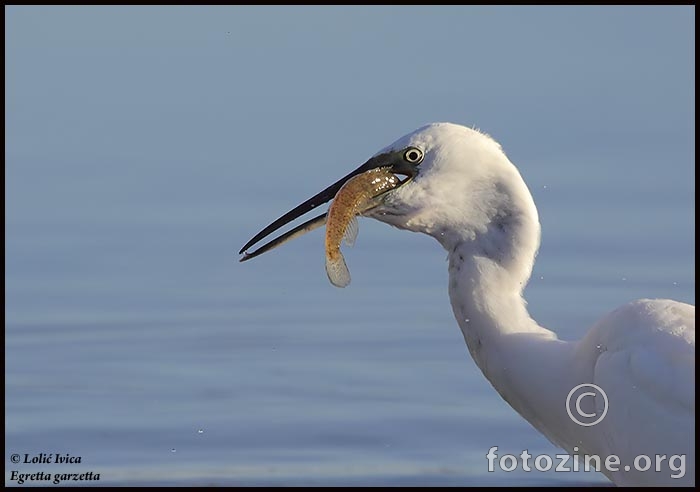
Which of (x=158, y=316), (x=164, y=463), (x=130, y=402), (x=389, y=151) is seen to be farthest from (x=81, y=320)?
(x=389, y=151)

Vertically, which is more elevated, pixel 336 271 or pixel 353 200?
pixel 353 200

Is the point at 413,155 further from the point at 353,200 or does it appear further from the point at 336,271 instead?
the point at 336,271

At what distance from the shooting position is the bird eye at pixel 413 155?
8.09 m

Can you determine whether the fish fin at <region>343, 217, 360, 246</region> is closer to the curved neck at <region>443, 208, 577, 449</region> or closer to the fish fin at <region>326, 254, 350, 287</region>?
the fish fin at <region>326, 254, 350, 287</region>

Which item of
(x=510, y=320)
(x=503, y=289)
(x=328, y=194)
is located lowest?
(x=510, y=320)

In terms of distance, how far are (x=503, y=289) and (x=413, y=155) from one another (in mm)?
713

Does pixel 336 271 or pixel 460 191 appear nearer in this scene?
pixel 460 191

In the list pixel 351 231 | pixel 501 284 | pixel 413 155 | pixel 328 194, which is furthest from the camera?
pixel 328 194

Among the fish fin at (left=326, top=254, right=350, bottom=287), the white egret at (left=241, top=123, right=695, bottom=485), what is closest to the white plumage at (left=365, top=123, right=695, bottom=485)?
the white egret at (left=241, top=123, right=695, bottom=485)

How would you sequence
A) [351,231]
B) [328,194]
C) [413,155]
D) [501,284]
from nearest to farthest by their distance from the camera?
[501,284]
[413,155]
[351,231]
[328,194]

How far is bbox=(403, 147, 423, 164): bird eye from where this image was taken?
8.09m

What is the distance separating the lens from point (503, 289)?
800cm

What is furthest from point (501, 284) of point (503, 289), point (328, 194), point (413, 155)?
point (328, 194)

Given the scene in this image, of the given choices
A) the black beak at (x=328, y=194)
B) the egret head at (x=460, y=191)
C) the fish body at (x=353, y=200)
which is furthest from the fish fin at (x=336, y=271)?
the egret head at (x=460, y=191)
